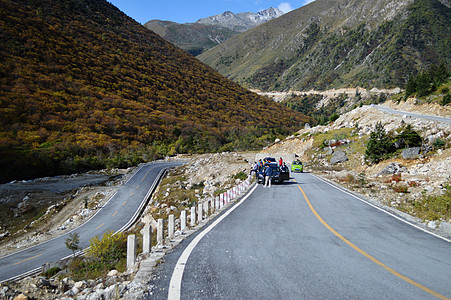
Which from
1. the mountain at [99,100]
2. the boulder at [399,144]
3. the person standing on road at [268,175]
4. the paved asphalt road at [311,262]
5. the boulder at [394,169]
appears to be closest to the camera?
the paved asphalt road at [311,262]

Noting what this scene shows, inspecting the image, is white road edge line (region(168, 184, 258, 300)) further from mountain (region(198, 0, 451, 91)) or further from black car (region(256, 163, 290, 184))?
mountain (region(198, 0, 451, 91))

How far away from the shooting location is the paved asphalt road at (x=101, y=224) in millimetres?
17234

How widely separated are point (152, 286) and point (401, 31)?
598ft

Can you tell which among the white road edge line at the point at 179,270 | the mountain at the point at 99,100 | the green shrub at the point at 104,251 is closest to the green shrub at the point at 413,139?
the white road edge line at the point at 179,270

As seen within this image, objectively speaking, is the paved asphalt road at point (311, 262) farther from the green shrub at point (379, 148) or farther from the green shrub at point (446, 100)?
the green shrub at point (446, 100)

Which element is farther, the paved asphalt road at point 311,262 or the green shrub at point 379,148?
the green shrub at point 379,148

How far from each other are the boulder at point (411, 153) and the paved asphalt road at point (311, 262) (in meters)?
18.5

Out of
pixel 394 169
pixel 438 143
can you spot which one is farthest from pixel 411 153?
pixel 394 169

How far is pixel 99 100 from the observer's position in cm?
6097

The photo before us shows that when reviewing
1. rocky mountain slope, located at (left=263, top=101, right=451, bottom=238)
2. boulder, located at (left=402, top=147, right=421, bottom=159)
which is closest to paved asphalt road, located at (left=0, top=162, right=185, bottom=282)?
rocky mountain slope, located at (left=263, top=101, right=451, bottom=238)

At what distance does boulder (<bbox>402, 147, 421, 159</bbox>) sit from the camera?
76.9 feet

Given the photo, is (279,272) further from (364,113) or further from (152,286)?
(364,113)

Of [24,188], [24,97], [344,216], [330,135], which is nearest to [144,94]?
[24,97]

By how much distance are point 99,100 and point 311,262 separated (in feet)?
216
